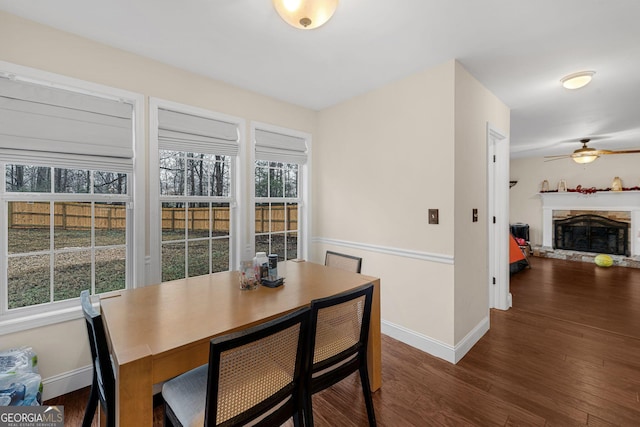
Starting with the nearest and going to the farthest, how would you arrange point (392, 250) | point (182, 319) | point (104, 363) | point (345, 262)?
point (104, 363) → point (182, 319) → point (345, 262) → point (392, 250)

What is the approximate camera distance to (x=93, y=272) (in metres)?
2.16

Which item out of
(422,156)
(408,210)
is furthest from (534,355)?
(422,156)

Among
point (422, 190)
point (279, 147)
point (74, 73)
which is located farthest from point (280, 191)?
point (74, 73)

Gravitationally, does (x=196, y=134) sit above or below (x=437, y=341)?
above

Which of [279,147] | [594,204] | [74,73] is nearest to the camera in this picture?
[74,73]

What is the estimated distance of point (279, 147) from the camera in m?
3.23

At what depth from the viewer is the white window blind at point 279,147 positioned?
3078 millimetres

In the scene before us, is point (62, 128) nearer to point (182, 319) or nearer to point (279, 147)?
point (182, 319)

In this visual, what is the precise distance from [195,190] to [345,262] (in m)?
1.58

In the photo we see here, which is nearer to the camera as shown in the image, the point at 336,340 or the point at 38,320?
the point at 336,340

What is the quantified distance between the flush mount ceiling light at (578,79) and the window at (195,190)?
3.18m

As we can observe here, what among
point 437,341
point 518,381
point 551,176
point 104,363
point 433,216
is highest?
point 551,176

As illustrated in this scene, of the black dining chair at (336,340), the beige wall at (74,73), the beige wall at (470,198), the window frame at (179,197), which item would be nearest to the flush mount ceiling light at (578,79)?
the beige wall at (470,198)

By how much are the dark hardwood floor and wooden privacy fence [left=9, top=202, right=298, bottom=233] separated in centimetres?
120
